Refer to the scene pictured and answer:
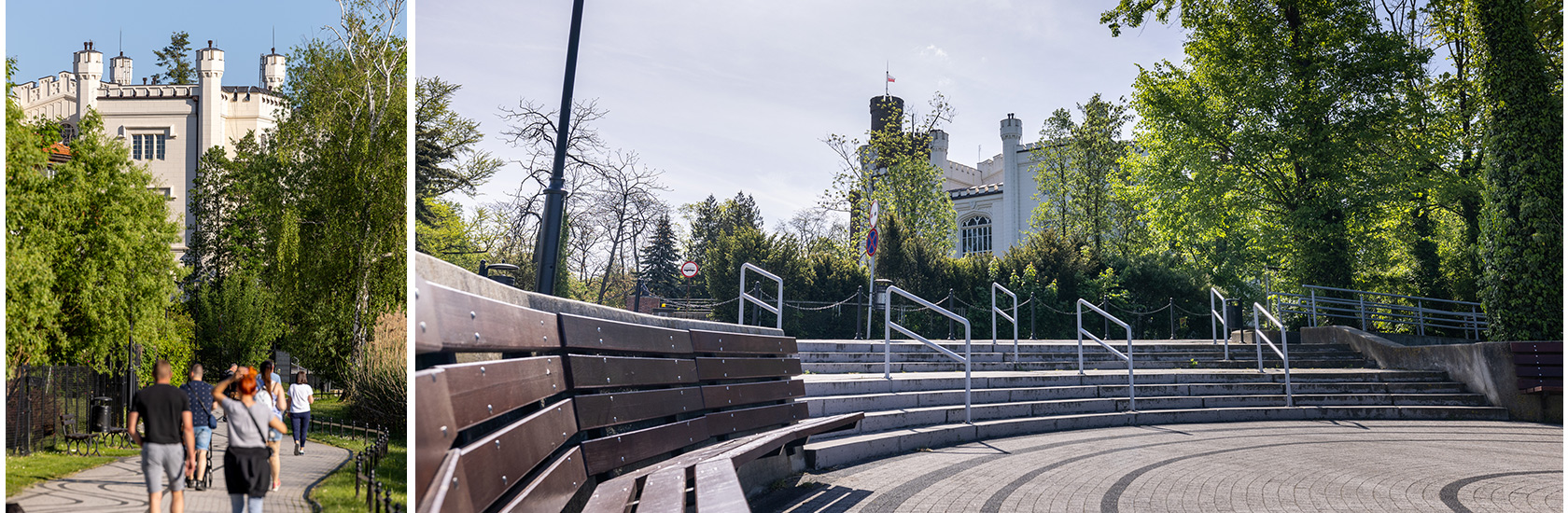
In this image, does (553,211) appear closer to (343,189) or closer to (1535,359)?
(343,189)

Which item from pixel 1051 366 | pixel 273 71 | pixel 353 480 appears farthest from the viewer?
pixel 1051 366

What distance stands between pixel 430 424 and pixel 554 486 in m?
1.02

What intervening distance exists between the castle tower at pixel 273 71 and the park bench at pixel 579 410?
1.47 meters

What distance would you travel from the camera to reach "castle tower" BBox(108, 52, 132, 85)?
308 cm

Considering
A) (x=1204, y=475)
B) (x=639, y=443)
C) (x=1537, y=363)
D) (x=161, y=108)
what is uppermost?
(x=161, y=108)

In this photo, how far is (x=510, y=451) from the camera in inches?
97.4

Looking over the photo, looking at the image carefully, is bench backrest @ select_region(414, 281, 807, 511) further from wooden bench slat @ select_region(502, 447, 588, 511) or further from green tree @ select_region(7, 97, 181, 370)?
green tree @ select_region(7, 97, 181, 370)

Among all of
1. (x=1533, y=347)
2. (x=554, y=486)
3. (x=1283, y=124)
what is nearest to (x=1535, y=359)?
(x=1533, y=347)

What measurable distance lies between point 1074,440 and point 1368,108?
570 inches

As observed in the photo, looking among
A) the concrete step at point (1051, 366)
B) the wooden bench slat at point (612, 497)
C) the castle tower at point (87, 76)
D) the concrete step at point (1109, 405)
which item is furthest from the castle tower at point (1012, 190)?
the castle tower at point (87, 76)

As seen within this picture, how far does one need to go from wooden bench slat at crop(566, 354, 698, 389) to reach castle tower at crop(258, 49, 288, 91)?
66.4 inches

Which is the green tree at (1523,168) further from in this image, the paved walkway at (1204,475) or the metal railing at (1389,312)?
the metal railing at (1389,312)

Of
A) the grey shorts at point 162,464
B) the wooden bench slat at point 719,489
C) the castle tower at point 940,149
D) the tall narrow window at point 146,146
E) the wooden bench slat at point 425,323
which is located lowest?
the wooden bench slat at point 719,489

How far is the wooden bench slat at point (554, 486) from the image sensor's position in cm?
254
